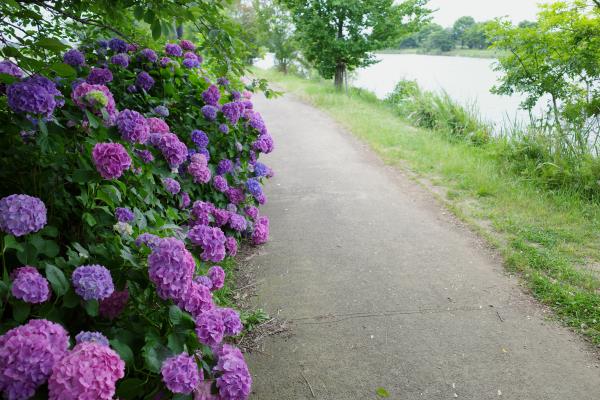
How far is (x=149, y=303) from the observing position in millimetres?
1956

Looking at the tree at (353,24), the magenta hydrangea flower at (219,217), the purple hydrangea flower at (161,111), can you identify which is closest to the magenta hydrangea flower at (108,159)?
the purple hydrangea flower at (161,111)

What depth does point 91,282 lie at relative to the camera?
1610 mm

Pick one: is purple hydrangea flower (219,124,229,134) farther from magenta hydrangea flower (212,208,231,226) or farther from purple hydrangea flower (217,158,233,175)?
magenta hydrangea flower (212,208,231,226)

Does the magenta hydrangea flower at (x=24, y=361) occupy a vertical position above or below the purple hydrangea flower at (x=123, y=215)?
below

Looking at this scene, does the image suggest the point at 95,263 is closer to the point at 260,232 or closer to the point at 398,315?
the point at 398,315

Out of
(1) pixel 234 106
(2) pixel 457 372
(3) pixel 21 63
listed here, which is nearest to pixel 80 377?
(3) pixel 21 63

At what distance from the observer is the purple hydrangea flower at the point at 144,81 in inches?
139

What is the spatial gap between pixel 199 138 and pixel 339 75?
1345cm

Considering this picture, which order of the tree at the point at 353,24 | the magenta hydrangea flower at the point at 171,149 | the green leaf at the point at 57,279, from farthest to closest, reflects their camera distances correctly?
the tree at the point at 353,24
the magenta hydrangea flower at the point at 171,149
the green leaf at the point at 57,279

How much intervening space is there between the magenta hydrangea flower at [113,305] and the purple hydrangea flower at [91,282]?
8.0 inches

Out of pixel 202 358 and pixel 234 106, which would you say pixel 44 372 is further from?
pixel 234 106

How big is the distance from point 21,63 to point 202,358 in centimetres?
162

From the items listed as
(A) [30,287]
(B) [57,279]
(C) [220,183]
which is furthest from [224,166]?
(A) [30,287]

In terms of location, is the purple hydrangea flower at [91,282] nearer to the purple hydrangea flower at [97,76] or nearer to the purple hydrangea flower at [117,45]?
the purple hydrangea flower at [97,76]
